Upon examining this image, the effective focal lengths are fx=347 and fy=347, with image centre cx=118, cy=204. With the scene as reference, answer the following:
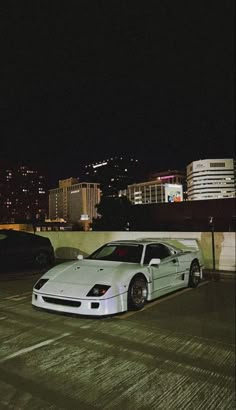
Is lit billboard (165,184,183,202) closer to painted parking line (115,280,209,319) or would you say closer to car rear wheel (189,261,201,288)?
car rear wheel (189,261,201,288)

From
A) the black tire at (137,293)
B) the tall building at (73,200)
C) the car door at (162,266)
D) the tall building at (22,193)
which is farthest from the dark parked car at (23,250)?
the tall building at (73,200)

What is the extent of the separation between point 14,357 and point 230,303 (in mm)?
3706

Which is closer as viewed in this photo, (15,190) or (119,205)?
(119,205)

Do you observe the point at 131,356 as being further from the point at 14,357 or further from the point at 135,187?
the point at 135,187

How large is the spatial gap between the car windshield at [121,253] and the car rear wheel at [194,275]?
4.89 feet

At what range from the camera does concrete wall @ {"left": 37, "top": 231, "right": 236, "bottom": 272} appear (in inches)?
367

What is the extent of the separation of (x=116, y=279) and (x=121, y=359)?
1506 mm

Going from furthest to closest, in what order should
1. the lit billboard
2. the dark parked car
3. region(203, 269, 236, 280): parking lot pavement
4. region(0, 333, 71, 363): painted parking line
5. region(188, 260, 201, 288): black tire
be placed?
the lit billboard, the dark parked car, region(203, 269, 236, 280): parking lot pavement, region(188, 260, 201, 288): black tire, region(0, 333, 71, 363): painted parking line

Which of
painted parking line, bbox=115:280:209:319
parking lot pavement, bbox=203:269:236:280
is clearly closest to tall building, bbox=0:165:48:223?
parking lot pavement, bbox=203:269:236:280

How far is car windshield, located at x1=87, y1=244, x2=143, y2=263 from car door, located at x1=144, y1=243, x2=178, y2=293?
16 cm

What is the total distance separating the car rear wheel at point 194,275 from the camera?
7.00m

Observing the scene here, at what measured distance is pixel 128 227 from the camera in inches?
1501

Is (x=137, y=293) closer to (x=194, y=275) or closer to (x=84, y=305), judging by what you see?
(x=84, y=305)

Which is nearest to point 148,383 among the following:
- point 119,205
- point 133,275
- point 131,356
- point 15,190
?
point 131,356
